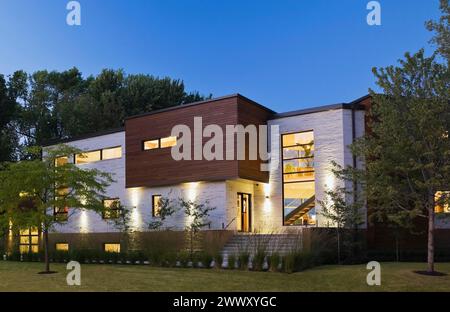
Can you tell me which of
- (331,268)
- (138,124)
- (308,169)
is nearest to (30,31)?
(138,124)

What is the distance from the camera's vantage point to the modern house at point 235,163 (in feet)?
67.4

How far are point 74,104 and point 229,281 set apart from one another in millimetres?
32914

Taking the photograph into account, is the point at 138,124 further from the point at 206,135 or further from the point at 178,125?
the point at 206,135

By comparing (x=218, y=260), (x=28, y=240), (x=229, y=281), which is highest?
(x=218, y=260)

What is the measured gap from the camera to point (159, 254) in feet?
56.7

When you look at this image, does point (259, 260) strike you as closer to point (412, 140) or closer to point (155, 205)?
point (412, 140)

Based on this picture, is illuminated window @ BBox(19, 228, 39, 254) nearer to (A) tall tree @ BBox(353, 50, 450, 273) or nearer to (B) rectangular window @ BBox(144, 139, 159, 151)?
(B) rectangular window @ BBox(144, 139, 159, 151)

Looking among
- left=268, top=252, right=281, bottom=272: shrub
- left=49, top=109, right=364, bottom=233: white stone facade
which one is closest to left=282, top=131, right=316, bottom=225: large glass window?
left=49, top=109, right=364, bottom=233: white stone facade

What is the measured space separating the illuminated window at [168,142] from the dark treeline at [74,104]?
16.9 m

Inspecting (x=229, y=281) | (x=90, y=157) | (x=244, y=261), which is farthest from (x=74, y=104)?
(x=229, y=281)

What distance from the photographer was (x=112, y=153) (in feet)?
85.2

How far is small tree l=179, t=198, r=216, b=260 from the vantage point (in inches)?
800

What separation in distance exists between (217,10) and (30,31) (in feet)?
144
